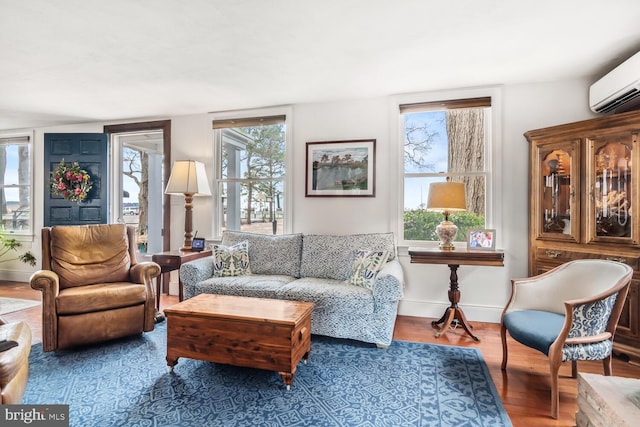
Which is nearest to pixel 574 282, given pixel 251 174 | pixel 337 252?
pixel 337 252

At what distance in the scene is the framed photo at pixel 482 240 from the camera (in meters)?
2.90

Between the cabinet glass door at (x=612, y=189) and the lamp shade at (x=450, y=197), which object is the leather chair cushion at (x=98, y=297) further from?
the cabinet glass door at (x=612, y=189)

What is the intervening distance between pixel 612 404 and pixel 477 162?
2.36 metres

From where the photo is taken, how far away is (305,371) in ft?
7.18

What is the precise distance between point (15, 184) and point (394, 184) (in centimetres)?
578

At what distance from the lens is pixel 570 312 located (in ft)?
5.70

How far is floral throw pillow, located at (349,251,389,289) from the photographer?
2.77m

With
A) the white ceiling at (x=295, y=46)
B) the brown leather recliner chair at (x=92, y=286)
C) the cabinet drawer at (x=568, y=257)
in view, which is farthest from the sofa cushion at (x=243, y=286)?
the cabinet drawer at (x=568, y=257)

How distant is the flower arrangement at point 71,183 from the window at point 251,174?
1.89m

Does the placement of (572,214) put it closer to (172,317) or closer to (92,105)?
(172,317)

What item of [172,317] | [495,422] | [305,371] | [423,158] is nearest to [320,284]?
[305,371]

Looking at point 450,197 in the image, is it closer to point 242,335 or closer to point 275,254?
point 275,254

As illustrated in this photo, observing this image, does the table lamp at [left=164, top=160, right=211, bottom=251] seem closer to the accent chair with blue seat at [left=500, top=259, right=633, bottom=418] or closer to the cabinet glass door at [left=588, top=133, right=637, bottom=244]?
the accent chair with blue seat at [left=500, top=259, right=633, bottom=418]

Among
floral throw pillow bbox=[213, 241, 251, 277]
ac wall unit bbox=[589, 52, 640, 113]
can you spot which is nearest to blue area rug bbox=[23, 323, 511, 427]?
floral throw pillow bbox=[213, 241, 251, 277]
